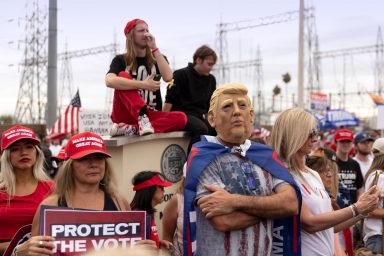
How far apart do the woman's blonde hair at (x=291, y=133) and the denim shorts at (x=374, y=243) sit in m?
2.22

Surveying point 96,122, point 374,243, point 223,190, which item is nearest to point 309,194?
point 223,190

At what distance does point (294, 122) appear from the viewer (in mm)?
3600

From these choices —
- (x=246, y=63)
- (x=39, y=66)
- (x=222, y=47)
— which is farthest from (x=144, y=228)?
(x=246, y=63)

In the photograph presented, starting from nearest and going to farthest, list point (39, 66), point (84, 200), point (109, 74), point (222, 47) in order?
point (84, 200)
point (109, 74)
point (39, 66)
point (222, 47)

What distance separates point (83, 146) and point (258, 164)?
103 cm

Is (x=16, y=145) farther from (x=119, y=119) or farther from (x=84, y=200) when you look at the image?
(x=119, y=119)

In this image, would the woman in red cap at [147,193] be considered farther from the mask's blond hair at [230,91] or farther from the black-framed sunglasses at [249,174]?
the black-framed sunglasses at [249,174]

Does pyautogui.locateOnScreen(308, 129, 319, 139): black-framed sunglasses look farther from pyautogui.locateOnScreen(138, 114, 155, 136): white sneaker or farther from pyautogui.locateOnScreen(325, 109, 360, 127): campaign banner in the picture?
pyautogui.locateOnScreen(325, 109, 360, 127): campaign banner

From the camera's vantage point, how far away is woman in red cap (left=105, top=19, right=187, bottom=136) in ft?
17.5

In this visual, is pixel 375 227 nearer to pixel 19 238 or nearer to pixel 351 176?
pixel 351 176

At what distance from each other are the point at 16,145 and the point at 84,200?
1.02 meters

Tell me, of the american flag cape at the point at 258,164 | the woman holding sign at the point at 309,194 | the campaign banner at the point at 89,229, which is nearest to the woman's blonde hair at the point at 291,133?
the woman holding sign at the point at 309,194

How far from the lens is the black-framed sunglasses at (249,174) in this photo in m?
3.15

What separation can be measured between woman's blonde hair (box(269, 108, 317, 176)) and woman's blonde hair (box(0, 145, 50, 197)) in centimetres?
173
